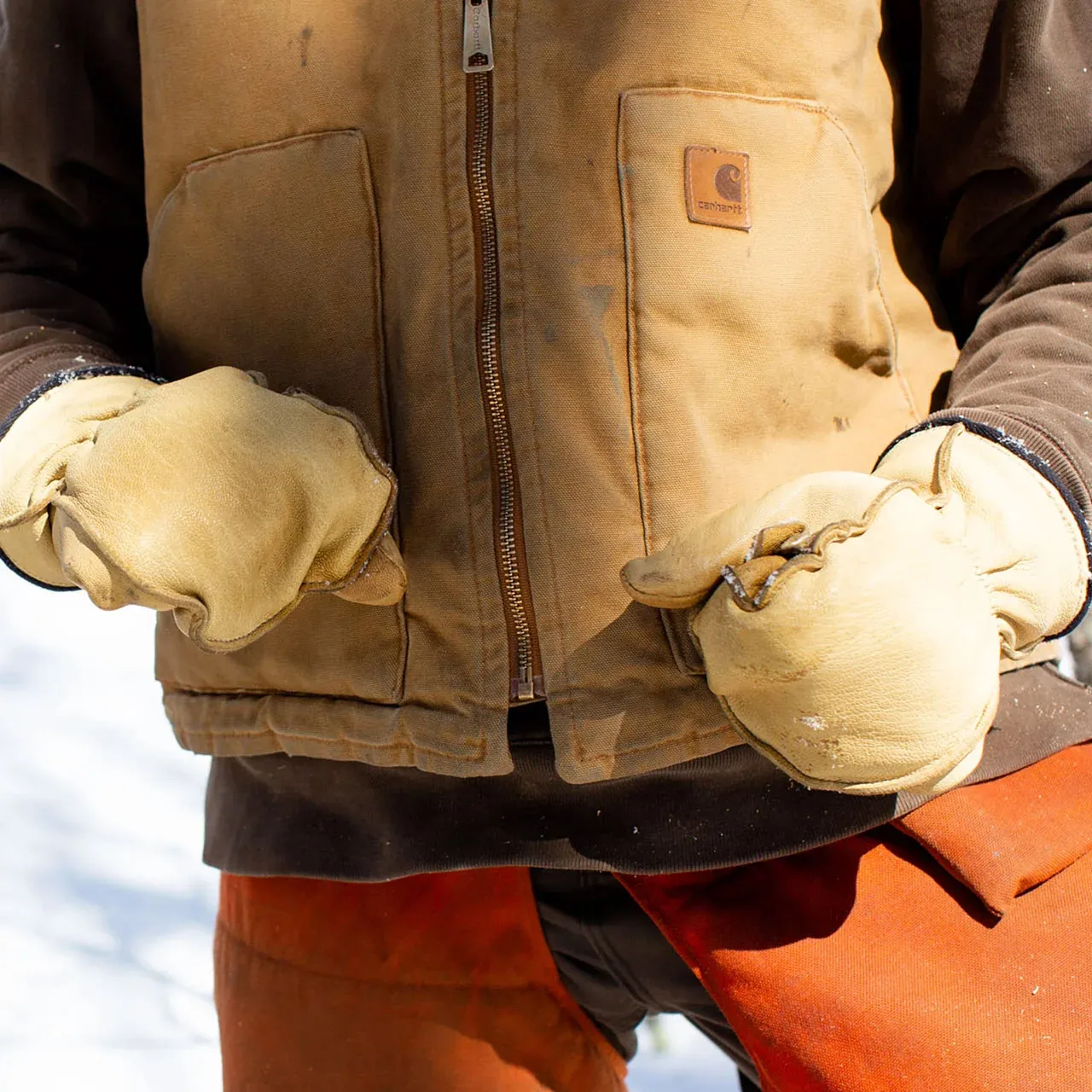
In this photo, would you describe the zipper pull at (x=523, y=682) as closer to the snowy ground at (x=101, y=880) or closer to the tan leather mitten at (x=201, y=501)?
the tan leather mitten at (x=201, y=501)

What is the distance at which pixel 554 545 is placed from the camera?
78 cm

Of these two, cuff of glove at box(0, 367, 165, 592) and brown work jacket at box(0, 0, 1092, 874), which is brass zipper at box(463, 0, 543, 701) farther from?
cuff of glove at box(0, 367, 165, 592)

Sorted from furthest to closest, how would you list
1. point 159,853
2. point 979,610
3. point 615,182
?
point 159,853 < point 615,182 < point 979,610

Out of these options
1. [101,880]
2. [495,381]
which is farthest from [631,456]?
[101,880]

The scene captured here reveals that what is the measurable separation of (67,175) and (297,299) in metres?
0.28

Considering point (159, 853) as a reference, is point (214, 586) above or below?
above

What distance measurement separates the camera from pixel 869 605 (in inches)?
24.5

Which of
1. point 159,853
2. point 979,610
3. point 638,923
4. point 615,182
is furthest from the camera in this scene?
point 159,853

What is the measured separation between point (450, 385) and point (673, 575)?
22 cm

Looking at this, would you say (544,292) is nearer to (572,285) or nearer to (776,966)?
(572,285)

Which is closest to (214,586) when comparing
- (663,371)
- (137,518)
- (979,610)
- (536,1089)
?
(137,518)

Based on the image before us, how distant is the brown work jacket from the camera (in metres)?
0.77

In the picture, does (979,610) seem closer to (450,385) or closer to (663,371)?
(663,371)

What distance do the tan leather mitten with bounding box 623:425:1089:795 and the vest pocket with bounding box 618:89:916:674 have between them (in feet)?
0.34
